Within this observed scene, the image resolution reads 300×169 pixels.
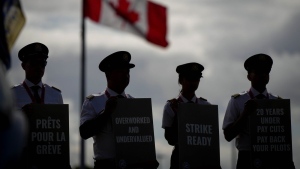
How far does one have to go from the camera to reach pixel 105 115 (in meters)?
8.43

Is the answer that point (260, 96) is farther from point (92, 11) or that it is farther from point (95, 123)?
point (92, 11)

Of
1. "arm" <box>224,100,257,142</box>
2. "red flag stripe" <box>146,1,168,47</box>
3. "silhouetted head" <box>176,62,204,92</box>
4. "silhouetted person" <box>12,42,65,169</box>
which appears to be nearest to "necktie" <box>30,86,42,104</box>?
"silhouetted person" <box>12,42,65,169</box>


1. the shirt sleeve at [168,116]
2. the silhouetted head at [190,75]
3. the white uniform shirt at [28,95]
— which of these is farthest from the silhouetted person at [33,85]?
the silhouetted head at [190,75]

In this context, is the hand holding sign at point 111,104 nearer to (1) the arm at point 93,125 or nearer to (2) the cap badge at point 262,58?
(1) the arm at point 93,125

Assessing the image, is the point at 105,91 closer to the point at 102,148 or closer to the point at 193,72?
the point at 102,148

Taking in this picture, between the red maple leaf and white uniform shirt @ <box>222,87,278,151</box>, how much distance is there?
11.0 m

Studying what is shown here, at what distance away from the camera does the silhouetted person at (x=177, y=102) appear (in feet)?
30.6

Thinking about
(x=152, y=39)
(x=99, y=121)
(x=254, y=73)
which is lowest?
(x=99, y=121)

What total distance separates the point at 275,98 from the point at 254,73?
1.50 ft

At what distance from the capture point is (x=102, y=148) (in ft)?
28.5

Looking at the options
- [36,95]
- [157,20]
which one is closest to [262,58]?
[36,95]

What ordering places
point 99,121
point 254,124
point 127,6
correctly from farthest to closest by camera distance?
point 127,6
point 254,124
point 99,121

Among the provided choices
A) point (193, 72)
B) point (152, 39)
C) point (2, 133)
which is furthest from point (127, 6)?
point (2, 133)

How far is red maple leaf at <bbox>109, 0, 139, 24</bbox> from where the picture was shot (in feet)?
66.7
